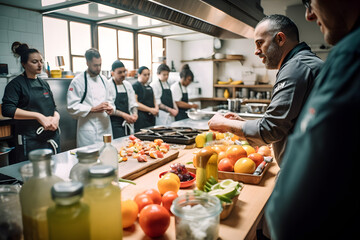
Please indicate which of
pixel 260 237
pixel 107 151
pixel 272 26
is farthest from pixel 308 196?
pixel 260 237

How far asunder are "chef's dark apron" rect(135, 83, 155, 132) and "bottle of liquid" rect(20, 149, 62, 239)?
3.70 m

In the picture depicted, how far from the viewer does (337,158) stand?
480mm

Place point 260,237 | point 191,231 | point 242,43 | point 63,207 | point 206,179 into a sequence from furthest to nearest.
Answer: point 242,43 < point 260,237 < point 206,179 < point 191,231 < point 63,207

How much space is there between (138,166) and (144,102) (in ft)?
9.44

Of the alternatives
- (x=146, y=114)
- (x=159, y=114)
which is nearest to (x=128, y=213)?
(x=146, y=114)

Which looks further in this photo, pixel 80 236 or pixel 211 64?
pixel 211 64

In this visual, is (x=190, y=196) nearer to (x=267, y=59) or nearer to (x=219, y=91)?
(x=267, y=59)

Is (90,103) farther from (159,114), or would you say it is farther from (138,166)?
(138,166)

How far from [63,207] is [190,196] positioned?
1.45 feet

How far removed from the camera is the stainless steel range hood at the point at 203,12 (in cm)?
180

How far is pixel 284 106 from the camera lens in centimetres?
151

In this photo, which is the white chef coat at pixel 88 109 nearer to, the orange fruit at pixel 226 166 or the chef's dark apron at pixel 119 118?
the chef's dark apron at pixel 119 118

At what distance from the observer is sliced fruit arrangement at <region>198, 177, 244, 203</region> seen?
44.7 inches

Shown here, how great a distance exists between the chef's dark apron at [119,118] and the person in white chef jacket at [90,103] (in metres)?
0.13
